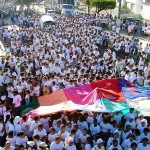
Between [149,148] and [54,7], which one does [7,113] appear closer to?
[149,148]

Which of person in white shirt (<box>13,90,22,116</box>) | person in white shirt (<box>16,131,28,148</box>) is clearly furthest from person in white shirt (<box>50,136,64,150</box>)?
person in white shirt (<box>13,90,22,116</box>)

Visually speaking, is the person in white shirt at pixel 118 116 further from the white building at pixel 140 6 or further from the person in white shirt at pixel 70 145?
the white building at pixel 140 6

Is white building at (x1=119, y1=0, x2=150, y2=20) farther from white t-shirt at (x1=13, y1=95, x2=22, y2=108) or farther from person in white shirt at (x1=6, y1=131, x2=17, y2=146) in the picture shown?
person in white shirt at (x1=6, y1=131, x2=17, y2=146)

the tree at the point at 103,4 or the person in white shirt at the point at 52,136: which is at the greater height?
the tree at the point at 103,4

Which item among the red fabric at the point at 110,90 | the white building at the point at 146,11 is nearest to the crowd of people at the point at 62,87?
the red fabric at the point at 110,90

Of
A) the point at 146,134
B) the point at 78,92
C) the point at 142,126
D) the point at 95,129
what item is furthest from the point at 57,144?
the point at 78,92

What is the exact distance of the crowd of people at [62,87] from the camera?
933 cm

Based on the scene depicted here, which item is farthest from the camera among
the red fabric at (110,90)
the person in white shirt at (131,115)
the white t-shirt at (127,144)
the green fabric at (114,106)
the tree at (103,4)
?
the tree at (103,4)

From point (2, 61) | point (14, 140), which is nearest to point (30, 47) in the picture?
point (2, 61)

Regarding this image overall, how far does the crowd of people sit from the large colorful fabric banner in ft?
0.82

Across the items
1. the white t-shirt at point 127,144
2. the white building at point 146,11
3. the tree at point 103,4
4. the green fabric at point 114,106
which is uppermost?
the tree at point 103,4

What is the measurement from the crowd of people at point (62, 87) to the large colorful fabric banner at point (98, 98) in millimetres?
251

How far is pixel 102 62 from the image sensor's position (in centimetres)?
1630

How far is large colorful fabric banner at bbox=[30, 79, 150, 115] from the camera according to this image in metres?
10.7
